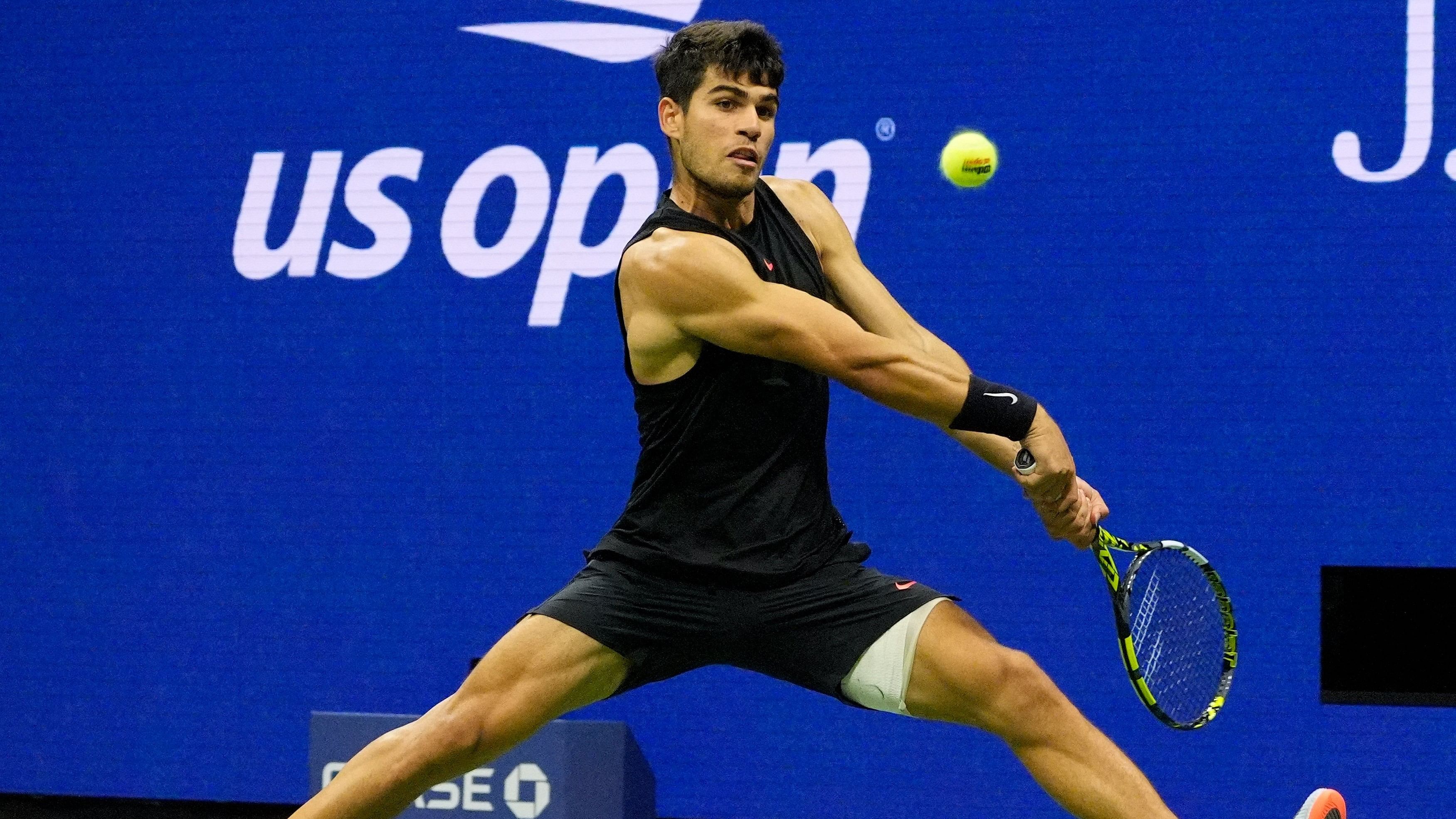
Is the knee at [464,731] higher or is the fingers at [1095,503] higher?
the fingers at [1095,503]

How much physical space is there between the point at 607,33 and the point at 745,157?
6.94ft

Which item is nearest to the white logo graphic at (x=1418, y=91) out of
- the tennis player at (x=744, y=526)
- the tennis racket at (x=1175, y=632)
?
the tennis racket at (x=1175, y=632)

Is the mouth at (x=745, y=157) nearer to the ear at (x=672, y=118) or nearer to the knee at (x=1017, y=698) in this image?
the ear at (x=672, y=118)

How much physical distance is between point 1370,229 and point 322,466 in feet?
10.3

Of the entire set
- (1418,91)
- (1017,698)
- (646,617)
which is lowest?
(1017,698)

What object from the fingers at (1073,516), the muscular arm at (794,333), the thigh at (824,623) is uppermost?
the muscular arm at (794,333)

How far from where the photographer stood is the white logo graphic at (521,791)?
4477mm

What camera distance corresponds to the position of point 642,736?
4.95 m

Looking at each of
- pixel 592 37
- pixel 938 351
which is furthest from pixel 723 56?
pixel 592 37

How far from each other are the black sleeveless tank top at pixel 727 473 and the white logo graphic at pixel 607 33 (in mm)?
1983

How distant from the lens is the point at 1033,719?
2898mm

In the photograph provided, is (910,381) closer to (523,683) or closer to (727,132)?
(727,132)

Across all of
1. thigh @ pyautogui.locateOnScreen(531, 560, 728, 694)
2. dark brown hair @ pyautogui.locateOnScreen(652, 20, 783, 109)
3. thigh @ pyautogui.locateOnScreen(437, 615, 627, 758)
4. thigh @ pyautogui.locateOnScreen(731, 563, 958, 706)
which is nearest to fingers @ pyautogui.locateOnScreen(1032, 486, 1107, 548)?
thigh @ pyautogui.locateOnScreen(731, 563, 958, 706)

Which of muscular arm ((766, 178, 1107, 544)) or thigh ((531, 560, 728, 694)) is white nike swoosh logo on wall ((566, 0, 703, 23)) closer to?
muscular arm ((766, 178, 1107, 544))
